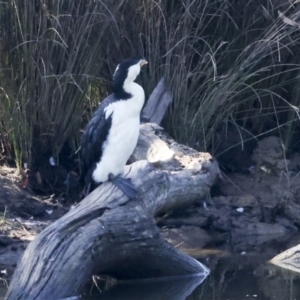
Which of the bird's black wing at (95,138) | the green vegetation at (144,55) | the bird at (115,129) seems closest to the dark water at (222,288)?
the bird at (115,129)

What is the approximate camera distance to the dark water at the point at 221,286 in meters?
4.40

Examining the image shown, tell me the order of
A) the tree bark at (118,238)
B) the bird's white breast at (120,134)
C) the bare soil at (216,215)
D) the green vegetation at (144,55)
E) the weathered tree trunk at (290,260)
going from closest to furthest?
the tree bark at (118,238) → the bird's white breast at (120,134) → the weathered tree trunk at (290,260) → the bare soil at (216,215) → the green vegetation at (144,55)

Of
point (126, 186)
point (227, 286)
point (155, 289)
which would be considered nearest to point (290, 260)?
point (227, 286)

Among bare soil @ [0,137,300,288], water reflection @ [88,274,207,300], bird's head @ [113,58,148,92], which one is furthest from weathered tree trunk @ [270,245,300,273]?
bird's head @ [113,58,148,92]

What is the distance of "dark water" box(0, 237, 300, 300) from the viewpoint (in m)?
4.40

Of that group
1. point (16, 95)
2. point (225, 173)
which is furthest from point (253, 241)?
point (16, 95)

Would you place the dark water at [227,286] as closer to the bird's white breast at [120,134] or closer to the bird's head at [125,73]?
the bird's white breast at [120,134]

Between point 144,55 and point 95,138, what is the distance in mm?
1651

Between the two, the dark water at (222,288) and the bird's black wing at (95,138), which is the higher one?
the bird's black wing at (95,138)

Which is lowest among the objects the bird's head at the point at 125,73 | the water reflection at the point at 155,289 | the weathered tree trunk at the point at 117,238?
the water reflection at the point at 155,289

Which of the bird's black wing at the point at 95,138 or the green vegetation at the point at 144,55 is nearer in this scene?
the bird's black wing at the point at 95,138

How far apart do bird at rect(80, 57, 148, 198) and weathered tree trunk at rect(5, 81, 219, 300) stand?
12cm

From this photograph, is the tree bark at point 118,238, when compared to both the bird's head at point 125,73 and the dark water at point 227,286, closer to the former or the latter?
the dark water at point 227,286

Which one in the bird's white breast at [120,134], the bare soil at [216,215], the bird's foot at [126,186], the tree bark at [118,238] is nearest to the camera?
the tree bark at [118,238]
